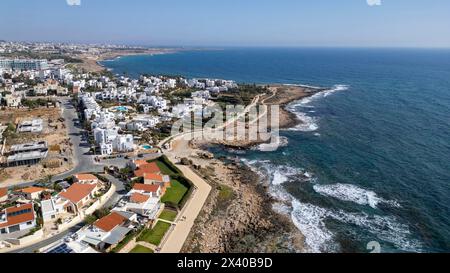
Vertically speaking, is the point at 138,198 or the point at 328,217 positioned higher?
the point at 138,198

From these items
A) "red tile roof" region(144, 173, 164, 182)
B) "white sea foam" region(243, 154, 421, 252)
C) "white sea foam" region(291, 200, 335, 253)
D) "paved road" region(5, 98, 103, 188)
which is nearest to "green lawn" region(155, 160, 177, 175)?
"red tile roof" region(144, 173, 164, 182)

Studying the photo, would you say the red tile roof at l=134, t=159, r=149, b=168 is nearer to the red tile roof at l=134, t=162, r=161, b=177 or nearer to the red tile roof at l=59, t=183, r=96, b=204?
the red tile roof at l=134, t=162, r=161, b=177

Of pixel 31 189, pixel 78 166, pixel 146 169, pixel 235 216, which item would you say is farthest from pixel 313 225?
pixel 78 166

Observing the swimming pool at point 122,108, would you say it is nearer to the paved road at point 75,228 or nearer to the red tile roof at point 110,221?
the paved road at point 75,228

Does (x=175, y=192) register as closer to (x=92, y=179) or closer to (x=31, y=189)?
(x=92, y=179)

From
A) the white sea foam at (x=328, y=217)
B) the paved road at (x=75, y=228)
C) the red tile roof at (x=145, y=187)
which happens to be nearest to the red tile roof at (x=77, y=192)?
the paved road at (x=75, y=228)

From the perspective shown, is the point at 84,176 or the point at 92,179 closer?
the point at 92,179
